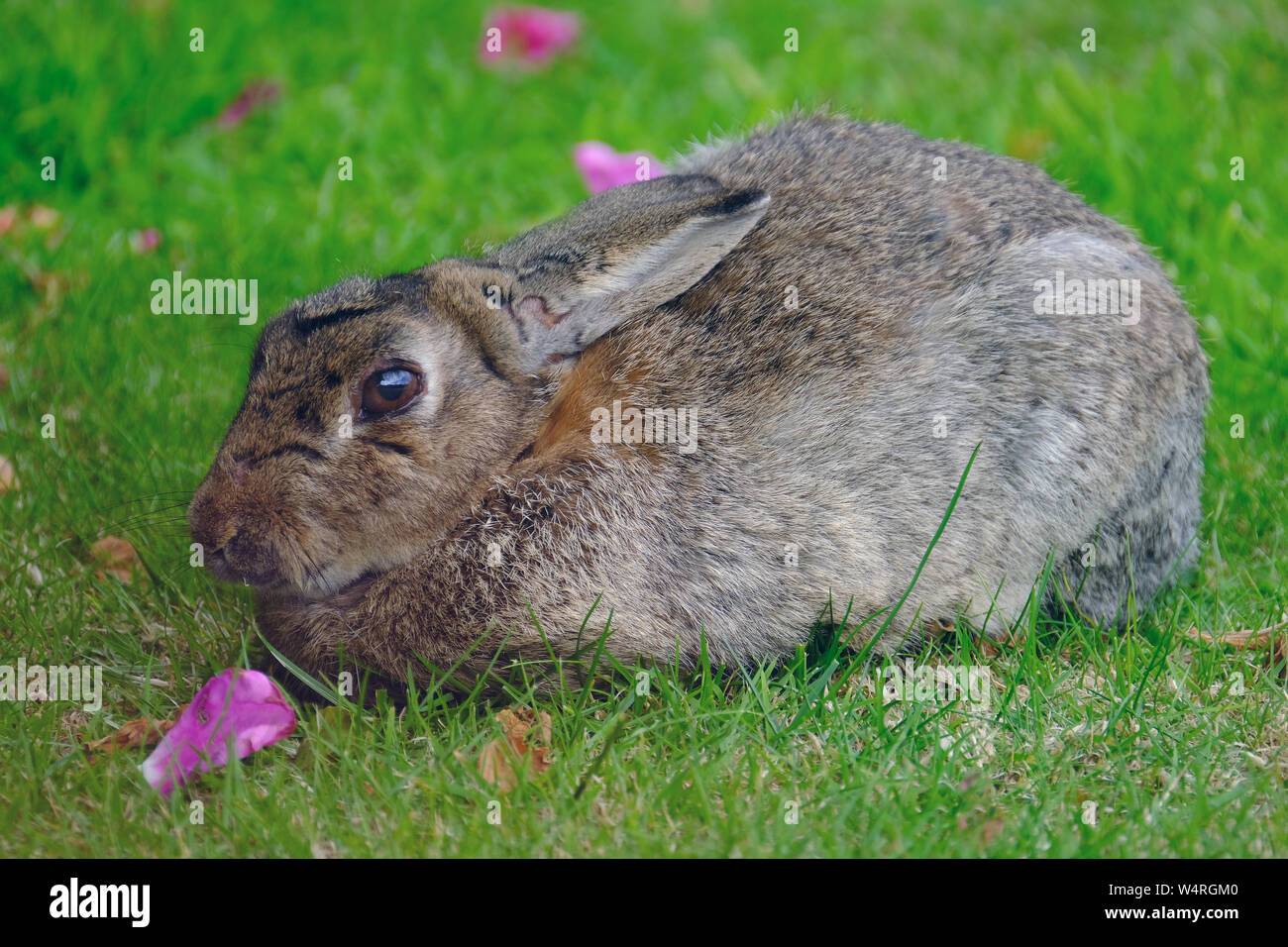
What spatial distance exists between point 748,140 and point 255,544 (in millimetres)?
2556

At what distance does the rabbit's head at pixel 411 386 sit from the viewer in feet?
13.6

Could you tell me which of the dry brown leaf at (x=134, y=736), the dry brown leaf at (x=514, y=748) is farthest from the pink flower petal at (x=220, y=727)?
the dry brown leaf at (x=514, y=748)

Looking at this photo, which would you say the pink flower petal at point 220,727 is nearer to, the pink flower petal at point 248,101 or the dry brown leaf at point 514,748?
the dry brown leaf at point 514,748

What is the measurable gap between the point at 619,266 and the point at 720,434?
23.8 inches

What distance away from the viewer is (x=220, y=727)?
393 centimetres

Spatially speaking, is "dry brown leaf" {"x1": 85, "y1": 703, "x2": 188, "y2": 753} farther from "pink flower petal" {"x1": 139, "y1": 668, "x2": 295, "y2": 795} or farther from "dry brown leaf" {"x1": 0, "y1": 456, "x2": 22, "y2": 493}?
"dry brown leaf" {"x1": 0, "y1": 456, "x2": 22, "y2": 493}

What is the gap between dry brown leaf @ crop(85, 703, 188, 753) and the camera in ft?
13.1

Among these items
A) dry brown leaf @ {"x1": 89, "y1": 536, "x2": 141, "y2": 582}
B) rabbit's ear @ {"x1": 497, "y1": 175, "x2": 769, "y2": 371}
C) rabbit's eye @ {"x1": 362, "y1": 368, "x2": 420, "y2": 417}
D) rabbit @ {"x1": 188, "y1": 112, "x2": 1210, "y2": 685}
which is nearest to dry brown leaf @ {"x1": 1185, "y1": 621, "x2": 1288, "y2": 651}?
rabbit @ {"x1": 188, "y1": 112, "x2": 1210, "y2": 685}

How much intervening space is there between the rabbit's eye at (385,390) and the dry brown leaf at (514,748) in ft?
3.11

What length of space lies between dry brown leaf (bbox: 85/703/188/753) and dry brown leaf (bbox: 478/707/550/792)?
921 millimetres

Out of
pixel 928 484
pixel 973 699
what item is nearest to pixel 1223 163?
pixel 928 484

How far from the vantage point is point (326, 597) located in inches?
171

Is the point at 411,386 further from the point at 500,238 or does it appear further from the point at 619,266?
the point at 500,238
